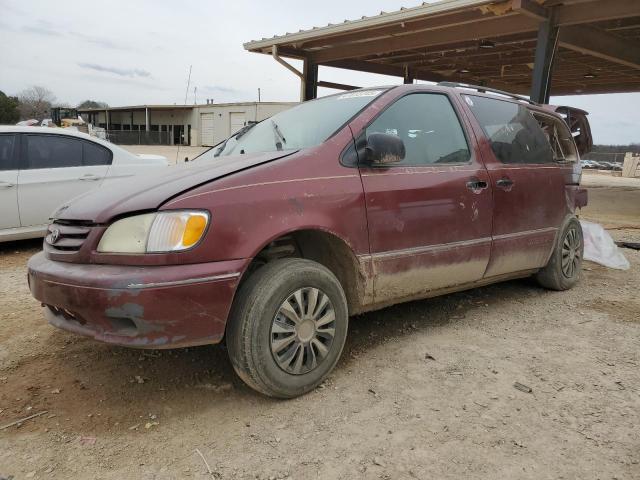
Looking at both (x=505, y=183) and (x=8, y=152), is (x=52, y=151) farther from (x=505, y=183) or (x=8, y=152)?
(x=505, y=183)

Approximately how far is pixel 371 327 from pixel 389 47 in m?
8.46

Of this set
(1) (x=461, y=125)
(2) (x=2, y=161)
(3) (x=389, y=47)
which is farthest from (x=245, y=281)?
(3) (x=389, y=47)

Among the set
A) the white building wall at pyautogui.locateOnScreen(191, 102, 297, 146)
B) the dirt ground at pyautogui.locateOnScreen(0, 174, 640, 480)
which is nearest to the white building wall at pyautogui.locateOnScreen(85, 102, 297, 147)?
the white building wall at pyautogui.locateOnScreen(191, 102, 297, 146)

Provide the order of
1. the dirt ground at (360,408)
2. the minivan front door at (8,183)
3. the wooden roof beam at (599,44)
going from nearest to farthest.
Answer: the dirt ground at (360,408)
the minivan front door at (8,183)
the wooden roof beam at (599,44)

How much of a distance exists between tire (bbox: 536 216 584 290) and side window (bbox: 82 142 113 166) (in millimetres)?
5224

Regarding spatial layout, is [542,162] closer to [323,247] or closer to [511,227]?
[511,227]

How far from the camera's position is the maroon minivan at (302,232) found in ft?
7.39

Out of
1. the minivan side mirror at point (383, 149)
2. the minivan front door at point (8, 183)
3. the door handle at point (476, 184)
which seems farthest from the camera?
the minivan front door at point (8, 183)

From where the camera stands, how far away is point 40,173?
5.79 m

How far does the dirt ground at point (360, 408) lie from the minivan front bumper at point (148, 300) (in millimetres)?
442

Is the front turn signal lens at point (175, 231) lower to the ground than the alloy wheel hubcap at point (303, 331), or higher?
higher

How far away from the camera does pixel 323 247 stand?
292 cm

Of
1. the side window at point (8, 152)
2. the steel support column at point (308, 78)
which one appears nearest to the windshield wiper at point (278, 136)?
the side window at point (8, 152)

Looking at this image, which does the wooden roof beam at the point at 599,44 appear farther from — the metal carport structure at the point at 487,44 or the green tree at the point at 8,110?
the green tree at the point at 8,110
